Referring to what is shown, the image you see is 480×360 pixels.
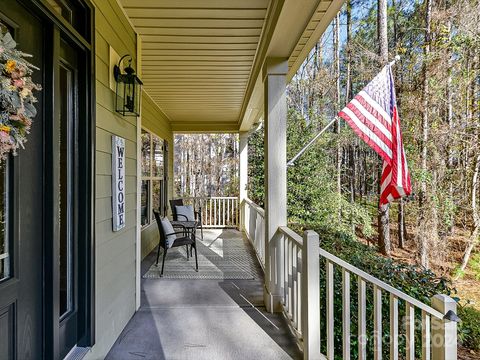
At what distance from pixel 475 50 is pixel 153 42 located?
21.9ft

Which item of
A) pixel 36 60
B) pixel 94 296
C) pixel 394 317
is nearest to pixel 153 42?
pixel 36 60

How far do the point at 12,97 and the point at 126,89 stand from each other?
146 centimetres

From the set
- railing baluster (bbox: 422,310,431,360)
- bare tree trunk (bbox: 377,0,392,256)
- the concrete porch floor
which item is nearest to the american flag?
railing baluster (bbox: 422,310,431,360)

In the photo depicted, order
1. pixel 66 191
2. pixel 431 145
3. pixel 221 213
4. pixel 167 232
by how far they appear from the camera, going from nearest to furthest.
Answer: pixel 66 191
pixel 167 232
pixel 431 145
pixel 221 213

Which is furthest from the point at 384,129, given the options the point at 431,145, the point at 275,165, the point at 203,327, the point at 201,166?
the point at 201,166

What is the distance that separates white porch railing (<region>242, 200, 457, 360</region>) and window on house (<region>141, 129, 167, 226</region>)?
3147 mm

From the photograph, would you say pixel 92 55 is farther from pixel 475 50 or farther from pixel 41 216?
pixel 475 50

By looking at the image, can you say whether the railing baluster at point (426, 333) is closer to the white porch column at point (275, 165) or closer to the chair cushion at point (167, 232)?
the white porch column at point (275, 165)

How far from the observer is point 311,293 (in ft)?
6.33

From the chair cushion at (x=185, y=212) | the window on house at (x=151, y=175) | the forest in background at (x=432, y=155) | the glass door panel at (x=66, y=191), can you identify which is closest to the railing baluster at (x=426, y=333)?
the glass door panel at (x=66, y=191)

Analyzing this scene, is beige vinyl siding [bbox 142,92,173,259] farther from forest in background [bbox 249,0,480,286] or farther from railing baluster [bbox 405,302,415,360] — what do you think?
railing baluster [bbox 405,302,415,360]

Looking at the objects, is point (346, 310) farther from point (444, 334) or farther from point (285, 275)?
point (285, 275)

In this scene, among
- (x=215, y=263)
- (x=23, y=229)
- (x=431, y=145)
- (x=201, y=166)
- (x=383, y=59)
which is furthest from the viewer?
(x=201, y=166)

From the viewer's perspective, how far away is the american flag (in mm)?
2500
